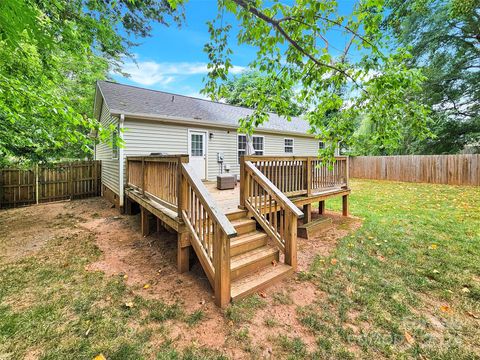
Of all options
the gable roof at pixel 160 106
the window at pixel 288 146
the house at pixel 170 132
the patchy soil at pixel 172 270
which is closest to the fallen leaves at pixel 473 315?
the patchy soil at pixel 172 270

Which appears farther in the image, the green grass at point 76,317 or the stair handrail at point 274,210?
the stair handrail at point 274,210

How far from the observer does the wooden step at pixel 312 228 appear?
190 inches

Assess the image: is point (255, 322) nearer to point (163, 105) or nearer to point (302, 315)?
point (302, 315)

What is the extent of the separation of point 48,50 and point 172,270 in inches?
159

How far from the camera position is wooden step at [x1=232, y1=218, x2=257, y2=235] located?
146 inches

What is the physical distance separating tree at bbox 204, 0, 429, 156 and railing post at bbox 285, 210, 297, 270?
4.88 feet

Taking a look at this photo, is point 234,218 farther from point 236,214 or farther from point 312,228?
point 312,228

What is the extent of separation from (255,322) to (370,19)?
405 centimetres

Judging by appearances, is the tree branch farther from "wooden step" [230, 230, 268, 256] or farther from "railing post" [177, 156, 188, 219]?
"wooden step" [230, 230, 268, 256]

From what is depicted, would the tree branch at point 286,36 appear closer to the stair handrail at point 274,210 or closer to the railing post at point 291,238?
the stair handrail at point 274,210

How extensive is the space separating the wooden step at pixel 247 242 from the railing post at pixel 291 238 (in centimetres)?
46

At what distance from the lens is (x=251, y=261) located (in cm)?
318

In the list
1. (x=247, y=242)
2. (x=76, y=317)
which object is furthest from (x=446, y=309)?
(x=76, y=317)

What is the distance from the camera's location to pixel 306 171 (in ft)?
17.3
